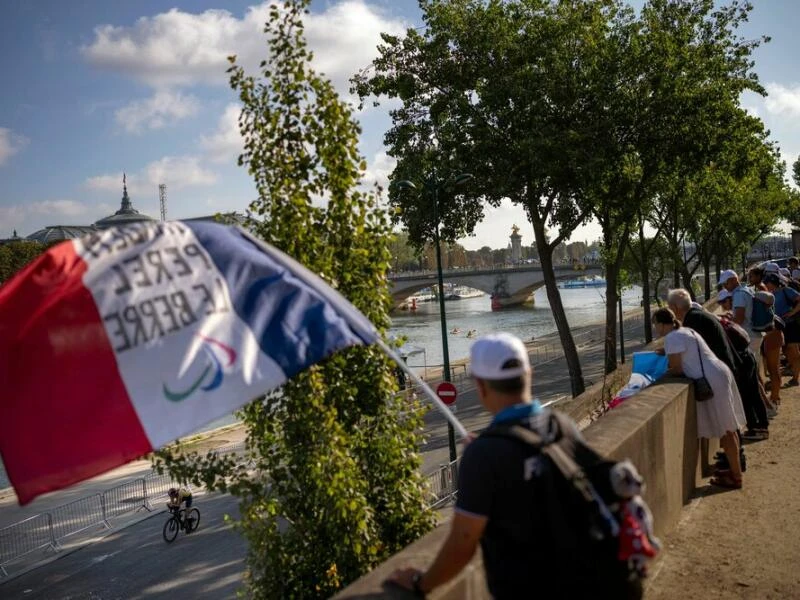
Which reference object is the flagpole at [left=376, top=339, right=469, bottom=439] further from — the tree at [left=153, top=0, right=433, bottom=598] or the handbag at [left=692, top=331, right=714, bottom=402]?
the handbag at [left=692, top=331, right=714, bottom=402]

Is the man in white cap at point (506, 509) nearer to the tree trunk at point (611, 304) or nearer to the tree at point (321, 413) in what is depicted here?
the tree at point (321, 413)

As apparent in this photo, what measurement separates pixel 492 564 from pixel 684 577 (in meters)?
2.28

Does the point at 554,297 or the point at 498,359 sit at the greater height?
A: the point at 498,359

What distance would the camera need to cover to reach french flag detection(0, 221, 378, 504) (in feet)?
8.76

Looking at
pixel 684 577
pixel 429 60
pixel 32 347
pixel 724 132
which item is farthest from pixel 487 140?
pixel 32 347

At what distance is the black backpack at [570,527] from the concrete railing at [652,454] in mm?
443

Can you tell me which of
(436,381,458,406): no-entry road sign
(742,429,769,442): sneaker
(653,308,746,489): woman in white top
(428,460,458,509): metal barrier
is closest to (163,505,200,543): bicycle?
(428,460,458,509): metal barrier

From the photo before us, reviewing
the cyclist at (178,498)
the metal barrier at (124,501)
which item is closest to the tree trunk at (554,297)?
the cyclist at (178,498)

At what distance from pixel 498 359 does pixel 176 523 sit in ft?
65.0

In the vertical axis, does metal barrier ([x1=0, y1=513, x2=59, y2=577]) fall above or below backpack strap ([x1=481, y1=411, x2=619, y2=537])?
below

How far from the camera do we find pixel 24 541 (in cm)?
2122

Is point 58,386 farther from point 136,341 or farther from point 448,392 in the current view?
point 448,392

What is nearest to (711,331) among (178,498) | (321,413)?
(321,413)

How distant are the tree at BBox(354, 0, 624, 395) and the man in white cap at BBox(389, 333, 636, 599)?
19.4 meters
